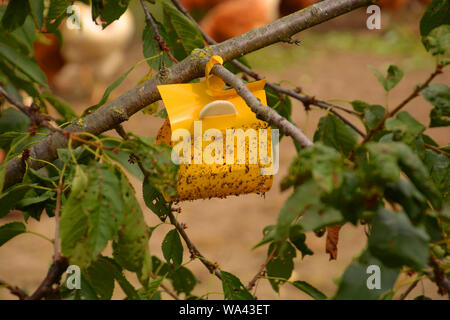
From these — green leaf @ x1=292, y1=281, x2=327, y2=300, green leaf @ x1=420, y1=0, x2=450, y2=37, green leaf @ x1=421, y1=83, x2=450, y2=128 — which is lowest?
green leaf @ x1=292, y1=281, x2=327, y2=300

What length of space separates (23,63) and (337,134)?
69 cm

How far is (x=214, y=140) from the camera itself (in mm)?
707

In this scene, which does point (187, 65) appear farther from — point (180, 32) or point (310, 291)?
point (310, 291)

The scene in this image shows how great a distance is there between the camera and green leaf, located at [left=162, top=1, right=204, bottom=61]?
955 millimetres

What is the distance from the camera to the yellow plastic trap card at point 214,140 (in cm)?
69

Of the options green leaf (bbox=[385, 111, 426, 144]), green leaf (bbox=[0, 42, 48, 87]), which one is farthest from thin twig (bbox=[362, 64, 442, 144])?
green leaf (bbox=[0, 42, 48, 87])

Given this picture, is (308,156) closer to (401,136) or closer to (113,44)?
(401,136)

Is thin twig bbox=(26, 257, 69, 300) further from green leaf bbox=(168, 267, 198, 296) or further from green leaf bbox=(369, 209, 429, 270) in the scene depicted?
green leaf bbox=(168, 267, 198, 296)

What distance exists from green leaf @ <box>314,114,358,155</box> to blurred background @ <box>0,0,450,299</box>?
1.89ft

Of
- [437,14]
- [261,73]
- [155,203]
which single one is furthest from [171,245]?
[261,73]

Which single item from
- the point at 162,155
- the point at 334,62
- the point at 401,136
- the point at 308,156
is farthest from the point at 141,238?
the point at 334,62

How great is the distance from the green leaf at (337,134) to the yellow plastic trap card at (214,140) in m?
0.15
